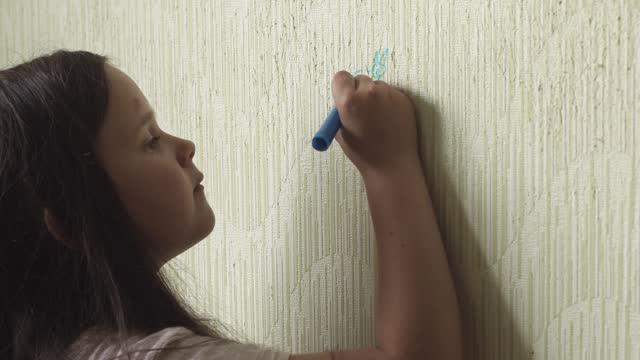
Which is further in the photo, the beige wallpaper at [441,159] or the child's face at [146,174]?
the child's face at [146,174]

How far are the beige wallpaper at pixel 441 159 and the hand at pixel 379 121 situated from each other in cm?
2

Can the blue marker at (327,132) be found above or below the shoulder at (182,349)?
above

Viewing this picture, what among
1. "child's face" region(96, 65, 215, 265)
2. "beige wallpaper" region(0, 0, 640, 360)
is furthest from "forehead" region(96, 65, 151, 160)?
"beige wallpaper" region(0, 0, 640, 360)

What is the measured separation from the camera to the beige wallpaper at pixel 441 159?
1.40ft

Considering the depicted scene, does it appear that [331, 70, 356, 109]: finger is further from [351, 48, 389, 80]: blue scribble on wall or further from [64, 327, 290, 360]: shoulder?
[64, 327, 290, 360]: shoulder

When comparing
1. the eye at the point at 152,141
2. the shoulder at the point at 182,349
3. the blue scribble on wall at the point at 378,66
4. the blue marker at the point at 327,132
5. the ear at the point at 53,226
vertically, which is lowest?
the shoulder at the point at 182,349

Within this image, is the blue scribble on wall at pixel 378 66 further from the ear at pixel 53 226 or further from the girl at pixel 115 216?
the ear at pixel 53 226

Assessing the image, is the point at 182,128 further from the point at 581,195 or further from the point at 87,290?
the point at 581,195

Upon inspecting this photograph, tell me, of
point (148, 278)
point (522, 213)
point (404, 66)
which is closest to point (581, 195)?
point (522, 213)

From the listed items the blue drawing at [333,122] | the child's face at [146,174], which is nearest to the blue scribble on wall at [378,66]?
the blue drawing at [333,122]

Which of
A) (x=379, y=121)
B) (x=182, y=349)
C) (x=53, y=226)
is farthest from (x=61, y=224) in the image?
(x=379, y=121)

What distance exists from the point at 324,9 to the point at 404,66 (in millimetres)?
89

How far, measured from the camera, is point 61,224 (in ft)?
1.81

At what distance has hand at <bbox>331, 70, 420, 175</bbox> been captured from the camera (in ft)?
1.66
